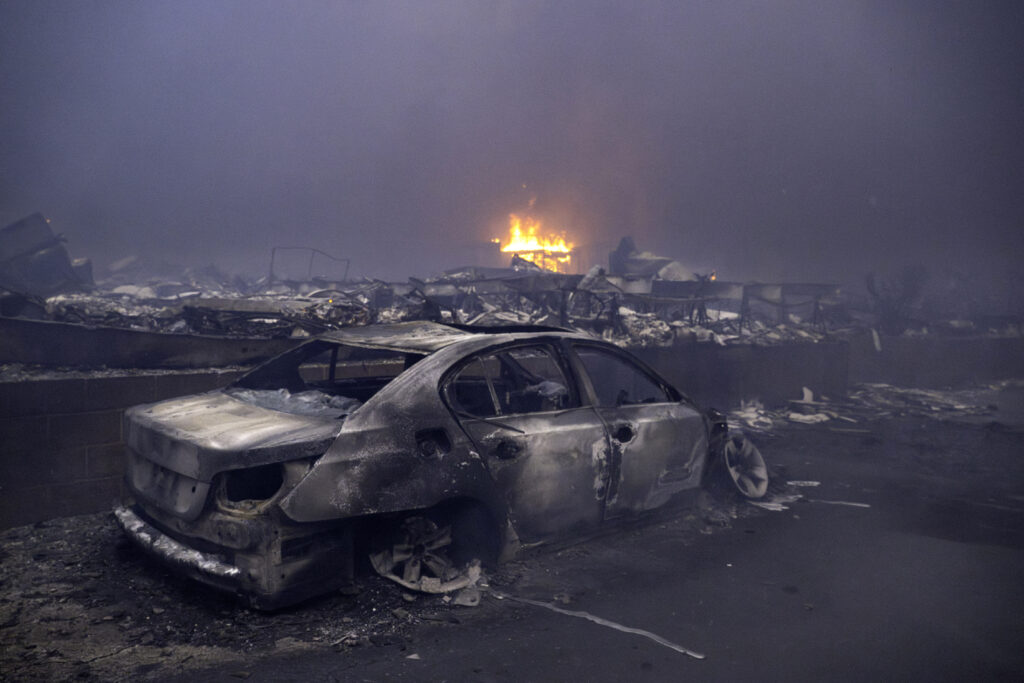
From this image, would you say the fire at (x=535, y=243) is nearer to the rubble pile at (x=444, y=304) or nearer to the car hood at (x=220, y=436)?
the rubble pile at (x=444, y=304)

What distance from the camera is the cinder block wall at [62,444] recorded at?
14.7 ft

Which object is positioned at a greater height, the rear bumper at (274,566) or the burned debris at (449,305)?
the burned debris at (449,305)

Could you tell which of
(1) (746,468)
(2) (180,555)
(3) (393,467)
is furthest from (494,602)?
(1) (746,468)

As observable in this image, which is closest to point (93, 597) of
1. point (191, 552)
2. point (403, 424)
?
point (191, 552)

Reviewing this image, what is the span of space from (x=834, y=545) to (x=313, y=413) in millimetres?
4002

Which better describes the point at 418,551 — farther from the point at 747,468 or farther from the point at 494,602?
the point at 747,468

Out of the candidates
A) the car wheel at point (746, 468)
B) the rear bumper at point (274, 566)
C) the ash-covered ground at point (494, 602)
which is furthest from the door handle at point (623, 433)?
the rear bumper at point (274, 566)

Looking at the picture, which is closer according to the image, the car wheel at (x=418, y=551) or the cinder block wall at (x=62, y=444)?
the car wheel at (x=418, y=551)

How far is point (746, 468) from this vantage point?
5598mm

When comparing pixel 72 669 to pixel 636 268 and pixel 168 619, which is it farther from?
pixel 636 268

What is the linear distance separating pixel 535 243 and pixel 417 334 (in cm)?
3466

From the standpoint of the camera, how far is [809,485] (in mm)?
6289

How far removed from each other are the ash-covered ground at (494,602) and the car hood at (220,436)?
0.76 metres

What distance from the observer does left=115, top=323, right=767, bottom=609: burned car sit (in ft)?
9.23
